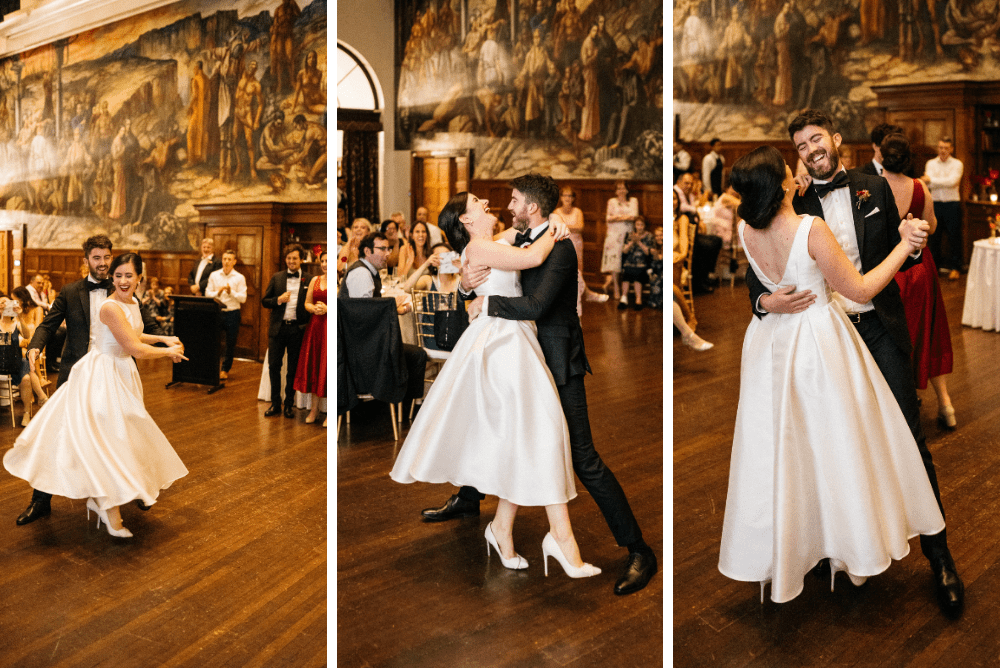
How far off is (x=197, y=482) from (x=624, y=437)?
5.92 ft

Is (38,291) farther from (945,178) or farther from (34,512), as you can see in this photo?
(945,178)

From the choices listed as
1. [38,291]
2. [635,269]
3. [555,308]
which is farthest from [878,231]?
[38,291]

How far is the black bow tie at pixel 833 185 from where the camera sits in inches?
118

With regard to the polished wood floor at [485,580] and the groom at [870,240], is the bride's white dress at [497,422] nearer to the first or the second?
the polished wood floor at [485,580]

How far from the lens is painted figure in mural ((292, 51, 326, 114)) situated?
3.46 m

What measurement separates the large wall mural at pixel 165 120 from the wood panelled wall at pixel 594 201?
4.03 meters

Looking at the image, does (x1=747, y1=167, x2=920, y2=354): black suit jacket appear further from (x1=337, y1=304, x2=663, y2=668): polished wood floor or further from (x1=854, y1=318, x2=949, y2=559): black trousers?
(x1=337, y1=304, x2=663, y2=668): polished wood floor

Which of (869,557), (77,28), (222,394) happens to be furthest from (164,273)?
(869,557)

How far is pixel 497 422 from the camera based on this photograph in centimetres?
322

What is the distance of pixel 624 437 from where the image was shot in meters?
4.11

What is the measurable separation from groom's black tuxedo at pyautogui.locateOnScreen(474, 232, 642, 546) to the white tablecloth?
2176mm

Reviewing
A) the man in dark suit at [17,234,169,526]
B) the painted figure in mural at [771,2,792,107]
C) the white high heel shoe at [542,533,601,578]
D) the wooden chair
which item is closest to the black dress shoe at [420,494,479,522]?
the white high heel shoe at [542,533,601,578]

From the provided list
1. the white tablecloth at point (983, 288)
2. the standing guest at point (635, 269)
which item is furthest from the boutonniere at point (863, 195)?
the standing guest at point (635, 269)

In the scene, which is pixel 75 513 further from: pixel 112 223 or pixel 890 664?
pixel 890 664
